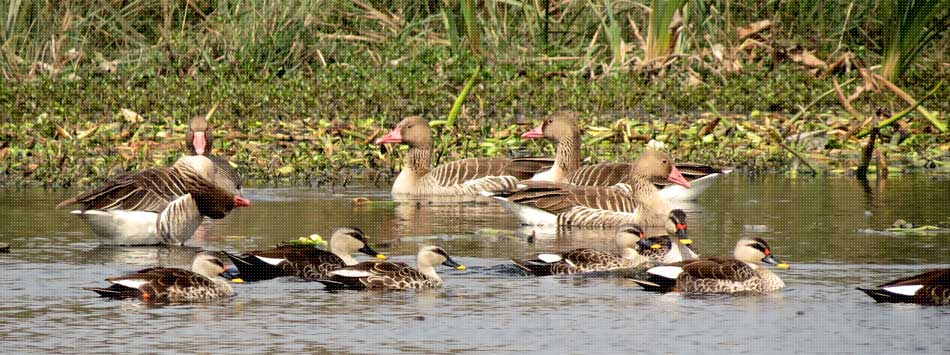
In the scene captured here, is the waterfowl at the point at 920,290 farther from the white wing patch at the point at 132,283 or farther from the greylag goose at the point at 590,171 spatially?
the greylag goose at the point at 590,171

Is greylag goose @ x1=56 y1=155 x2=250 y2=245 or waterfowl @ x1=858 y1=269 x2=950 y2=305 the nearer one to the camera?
waterfowl @ x1=858 y1=269 x2=950 y2=305

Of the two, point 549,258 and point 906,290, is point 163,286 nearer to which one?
point 549,258

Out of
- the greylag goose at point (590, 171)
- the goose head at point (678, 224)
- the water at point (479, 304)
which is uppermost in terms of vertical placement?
the greylag goose at point (590, 171)

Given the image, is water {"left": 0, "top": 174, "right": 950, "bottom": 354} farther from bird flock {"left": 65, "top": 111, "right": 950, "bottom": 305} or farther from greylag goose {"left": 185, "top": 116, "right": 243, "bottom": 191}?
greylag goose {"left": 185, "top": 116, "right": 243, "bottom": 191}

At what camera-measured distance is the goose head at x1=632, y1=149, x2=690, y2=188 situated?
18344 mm

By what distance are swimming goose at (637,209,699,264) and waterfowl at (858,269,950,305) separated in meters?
2.22


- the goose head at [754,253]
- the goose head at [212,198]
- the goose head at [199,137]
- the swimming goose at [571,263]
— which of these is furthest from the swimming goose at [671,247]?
the goose head at [199,137]

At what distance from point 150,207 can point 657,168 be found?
18.1 feet

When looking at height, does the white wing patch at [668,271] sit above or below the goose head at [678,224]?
below

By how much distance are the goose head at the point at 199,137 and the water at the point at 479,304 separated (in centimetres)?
120

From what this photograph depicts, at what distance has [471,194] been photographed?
21.0 meters

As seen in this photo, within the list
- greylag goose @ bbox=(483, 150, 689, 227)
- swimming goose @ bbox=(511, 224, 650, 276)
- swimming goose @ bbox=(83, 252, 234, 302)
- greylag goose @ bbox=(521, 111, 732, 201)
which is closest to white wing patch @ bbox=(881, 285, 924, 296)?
swimming goose @ bbox=(511, 224, 650, 276)

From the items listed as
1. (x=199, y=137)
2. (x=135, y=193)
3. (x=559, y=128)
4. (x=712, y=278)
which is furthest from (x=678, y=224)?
(x=199, y=137)

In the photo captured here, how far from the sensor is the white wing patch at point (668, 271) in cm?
1298
